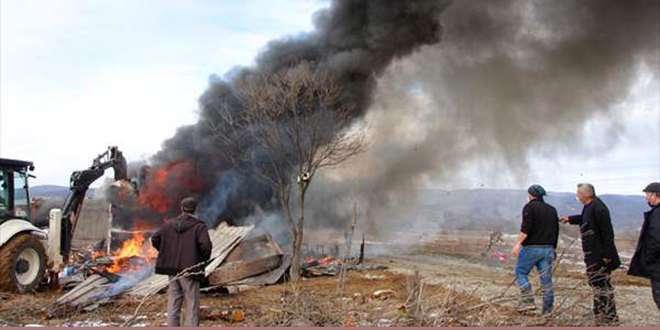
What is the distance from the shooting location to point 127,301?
8.27 meters

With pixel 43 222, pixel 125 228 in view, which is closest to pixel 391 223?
pixel 125 228

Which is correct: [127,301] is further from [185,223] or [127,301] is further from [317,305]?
[317,305]

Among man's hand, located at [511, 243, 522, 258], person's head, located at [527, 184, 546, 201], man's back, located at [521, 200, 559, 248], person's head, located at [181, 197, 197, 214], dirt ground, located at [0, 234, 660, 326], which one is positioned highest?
person's head, located at [527, 184, 546, 201]

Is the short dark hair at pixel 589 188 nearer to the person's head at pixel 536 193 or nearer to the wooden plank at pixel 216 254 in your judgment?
the person's head at pixel 536 193

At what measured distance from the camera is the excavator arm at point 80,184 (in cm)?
1087

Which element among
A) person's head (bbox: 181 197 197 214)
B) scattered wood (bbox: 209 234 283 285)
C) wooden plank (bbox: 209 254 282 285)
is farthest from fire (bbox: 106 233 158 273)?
person's head (bbox: 181 197 197 214)

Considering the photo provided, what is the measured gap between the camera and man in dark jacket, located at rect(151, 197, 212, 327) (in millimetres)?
5836

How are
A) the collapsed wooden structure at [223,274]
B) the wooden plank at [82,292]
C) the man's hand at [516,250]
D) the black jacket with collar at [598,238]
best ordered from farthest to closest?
the collapsed wooden structure at [223,274], the wooden plank at [82,292], the man's hand at [516,250], the black jacket with collar at [598,238]

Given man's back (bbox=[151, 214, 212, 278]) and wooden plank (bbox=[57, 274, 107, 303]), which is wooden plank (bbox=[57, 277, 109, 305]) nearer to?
wooden plank (bbox=[57, 274, 107, 303])

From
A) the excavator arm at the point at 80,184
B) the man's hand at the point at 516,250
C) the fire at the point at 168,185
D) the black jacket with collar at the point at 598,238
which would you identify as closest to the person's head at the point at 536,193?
the black jacket with collar at the point at 598,238

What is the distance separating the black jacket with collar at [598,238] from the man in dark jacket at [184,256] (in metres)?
4.56

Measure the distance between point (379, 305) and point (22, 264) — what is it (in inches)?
277

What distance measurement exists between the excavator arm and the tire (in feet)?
3.00

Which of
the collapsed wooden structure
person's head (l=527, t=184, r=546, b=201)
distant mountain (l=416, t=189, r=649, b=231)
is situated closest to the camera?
person's head (l=527, t=184, r=546, b=201)
